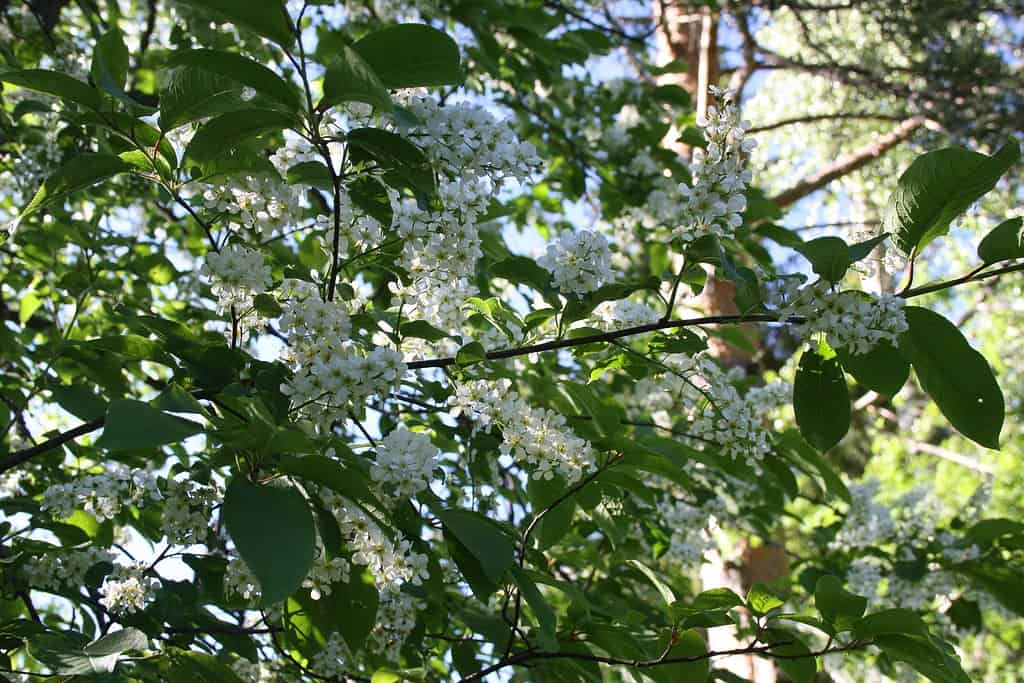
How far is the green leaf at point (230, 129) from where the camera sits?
4.15 feet

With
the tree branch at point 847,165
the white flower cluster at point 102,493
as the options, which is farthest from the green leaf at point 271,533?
the tree branch at point 847,165

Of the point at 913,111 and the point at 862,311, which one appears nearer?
the point at 862,311

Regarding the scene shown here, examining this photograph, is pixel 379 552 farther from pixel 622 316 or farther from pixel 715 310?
pixel 715 310

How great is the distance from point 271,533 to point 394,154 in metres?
0.61

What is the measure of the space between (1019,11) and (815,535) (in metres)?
5.22

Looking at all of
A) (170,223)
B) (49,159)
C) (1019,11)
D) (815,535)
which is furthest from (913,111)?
(49,159)

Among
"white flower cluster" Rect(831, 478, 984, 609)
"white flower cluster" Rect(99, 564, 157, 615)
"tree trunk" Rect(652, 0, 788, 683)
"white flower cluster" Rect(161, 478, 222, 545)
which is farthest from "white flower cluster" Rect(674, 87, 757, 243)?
"white flower cluster" Rect(831, 478, 984, 609)

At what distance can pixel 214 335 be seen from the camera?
2.02 m

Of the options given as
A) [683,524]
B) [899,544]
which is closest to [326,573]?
[683,524]

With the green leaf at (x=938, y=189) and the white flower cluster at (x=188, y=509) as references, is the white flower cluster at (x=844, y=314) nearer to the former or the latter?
the green leaf at (x=938, y=189)

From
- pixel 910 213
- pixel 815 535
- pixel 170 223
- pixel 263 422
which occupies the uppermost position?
pixel 170 223

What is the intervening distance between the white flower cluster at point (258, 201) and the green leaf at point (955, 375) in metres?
1.03

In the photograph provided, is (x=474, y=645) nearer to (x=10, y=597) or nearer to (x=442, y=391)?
(x=442, y=391)

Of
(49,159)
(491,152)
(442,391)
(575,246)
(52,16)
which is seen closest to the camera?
(491,152)
